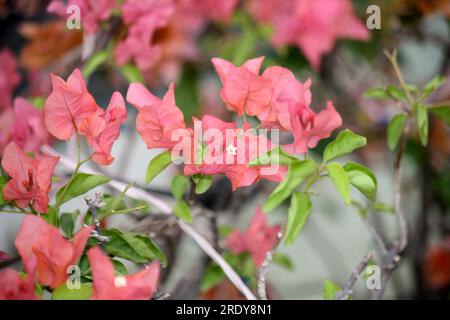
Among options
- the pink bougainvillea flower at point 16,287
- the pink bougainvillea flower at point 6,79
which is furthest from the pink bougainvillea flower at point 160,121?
the pink bougainvillea flower at point 6,79

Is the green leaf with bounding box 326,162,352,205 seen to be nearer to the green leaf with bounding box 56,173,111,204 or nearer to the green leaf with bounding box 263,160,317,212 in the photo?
the green leaf with bounding box 263,160,317,212

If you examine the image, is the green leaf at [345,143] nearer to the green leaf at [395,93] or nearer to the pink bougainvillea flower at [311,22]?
the green leaf at [395,93]

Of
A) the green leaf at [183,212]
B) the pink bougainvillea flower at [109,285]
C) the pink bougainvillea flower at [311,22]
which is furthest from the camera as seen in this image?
the pink bougainvillea flower at [311,22]

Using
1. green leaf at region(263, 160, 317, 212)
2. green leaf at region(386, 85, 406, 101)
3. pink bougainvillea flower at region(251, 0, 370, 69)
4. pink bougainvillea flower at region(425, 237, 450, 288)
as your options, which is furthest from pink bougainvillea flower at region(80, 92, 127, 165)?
pink bougainvillea flower at region(425, 237, 450, 288)

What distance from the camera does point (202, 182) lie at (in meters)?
0.43

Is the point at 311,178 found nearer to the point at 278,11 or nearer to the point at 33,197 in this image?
the point at 33,197

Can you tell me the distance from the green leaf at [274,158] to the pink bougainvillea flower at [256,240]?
17 centimetres

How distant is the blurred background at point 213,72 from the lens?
627 mm

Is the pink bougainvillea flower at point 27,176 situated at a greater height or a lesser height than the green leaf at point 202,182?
greater

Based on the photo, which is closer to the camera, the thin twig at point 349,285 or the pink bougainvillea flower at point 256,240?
the thin twig at point 349,285

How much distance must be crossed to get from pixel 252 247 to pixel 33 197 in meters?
0.24

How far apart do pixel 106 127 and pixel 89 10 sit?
181mm

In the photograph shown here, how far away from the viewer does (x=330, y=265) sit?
5.37 ft

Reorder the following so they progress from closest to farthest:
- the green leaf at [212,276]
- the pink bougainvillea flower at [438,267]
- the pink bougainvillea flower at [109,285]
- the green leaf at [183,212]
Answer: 1. the pink bougainvillea flower at [109,285]
2. the green leaf at [183,212]
3. the green leaf at [212,276]
4. the pink bougainvillea flower at [438,267]
